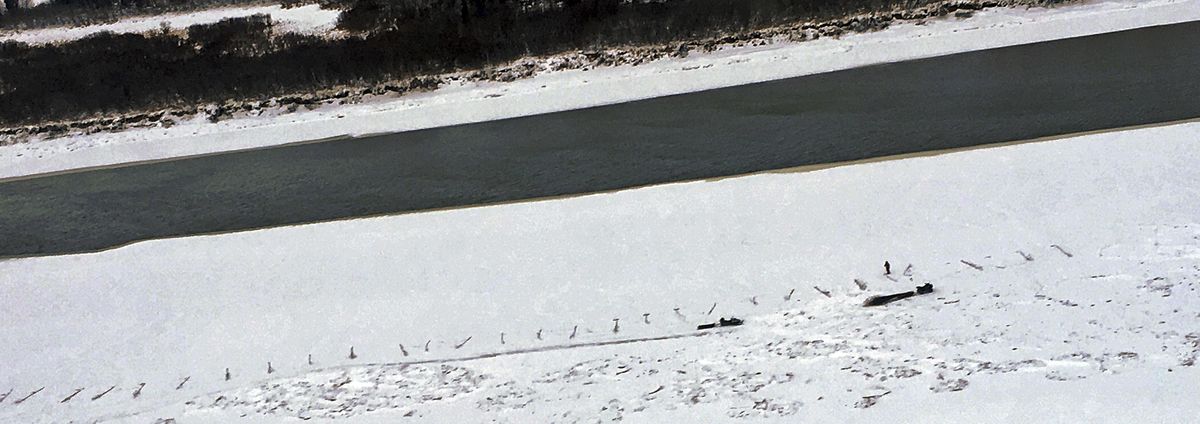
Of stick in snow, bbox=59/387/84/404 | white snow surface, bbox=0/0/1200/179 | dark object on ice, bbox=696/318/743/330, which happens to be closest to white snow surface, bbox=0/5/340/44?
white snow surface, bbox=0/0/1200/179

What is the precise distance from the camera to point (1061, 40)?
75.2 feet

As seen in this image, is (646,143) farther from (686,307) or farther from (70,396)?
(70,396)

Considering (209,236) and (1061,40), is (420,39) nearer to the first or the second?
(209,236)

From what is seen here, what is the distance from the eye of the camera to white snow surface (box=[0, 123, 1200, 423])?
9.87 meters

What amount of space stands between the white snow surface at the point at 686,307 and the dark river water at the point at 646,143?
1251 millimetres

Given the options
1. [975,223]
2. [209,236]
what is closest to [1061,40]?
[975,223]

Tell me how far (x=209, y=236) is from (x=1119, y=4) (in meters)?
21.0

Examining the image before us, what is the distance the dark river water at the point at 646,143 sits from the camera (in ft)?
58.5

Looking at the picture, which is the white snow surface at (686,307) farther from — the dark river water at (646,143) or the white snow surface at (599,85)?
the white snow surface at (599,85)

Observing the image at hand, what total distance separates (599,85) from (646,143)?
5.02 m

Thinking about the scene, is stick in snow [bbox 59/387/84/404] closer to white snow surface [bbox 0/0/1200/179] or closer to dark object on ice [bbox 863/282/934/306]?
dark object on ice [bbox 863/282/934/306]

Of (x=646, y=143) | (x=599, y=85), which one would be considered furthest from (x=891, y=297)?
(x=599, y=85)

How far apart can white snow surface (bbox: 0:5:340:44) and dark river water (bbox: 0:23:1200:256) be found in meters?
13.5

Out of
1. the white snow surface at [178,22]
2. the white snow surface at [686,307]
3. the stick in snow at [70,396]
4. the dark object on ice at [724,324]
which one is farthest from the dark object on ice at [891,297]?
the white snow surface at [178,22]
